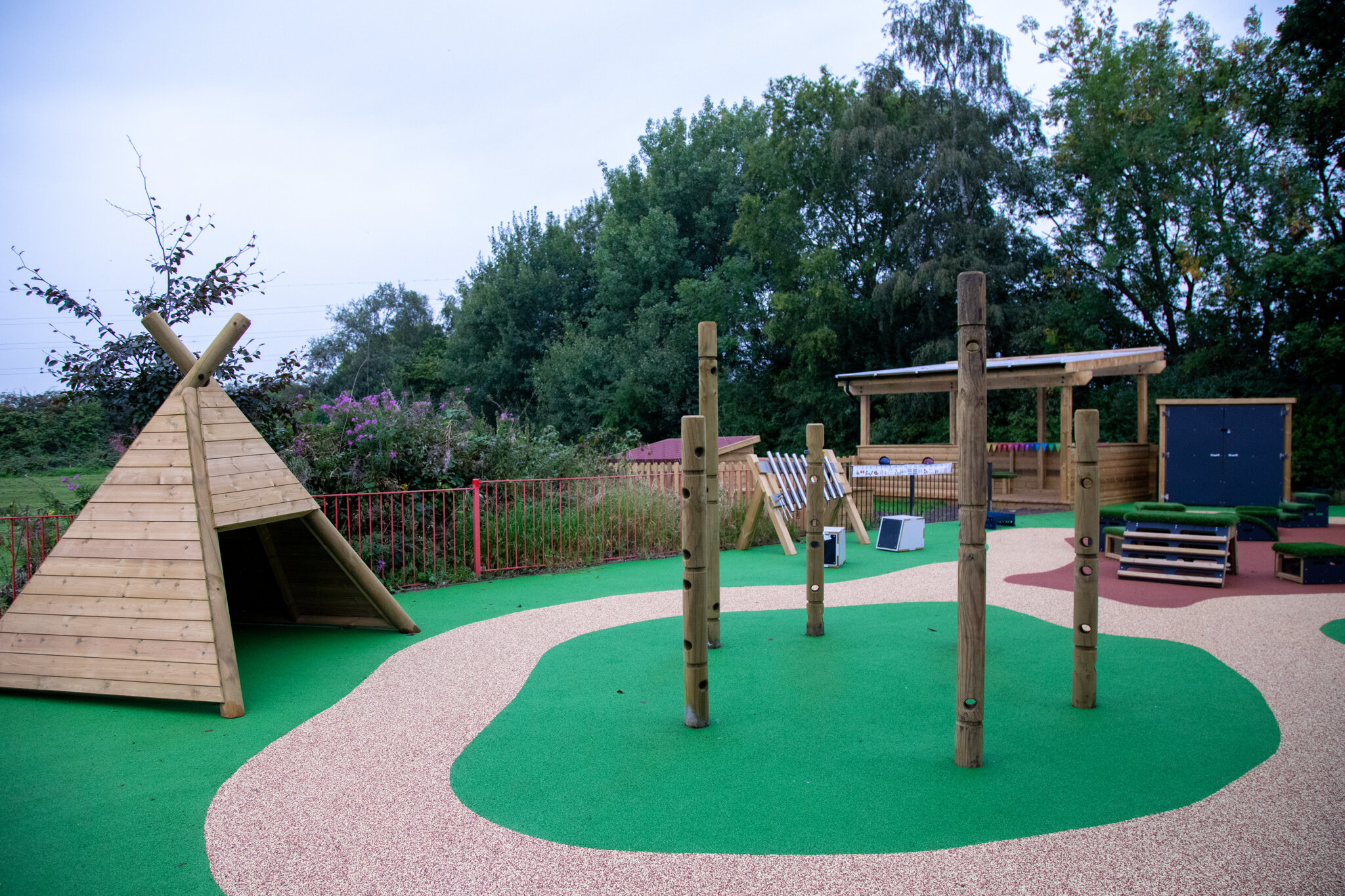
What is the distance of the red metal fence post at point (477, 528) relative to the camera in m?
9.91

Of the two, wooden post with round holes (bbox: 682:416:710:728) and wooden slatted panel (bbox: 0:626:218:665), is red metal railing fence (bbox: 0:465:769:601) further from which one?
wooden post with round holes (bbox: 682:416:710:728)

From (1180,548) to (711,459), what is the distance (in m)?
6.54

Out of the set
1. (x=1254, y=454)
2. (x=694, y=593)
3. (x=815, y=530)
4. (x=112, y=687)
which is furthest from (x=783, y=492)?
(x=1254, y=454)

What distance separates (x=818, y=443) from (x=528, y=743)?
338 centimetres

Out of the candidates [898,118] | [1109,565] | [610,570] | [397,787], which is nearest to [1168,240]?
[898,118]

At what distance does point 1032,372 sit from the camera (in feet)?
56.1

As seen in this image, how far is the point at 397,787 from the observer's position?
13.2ft

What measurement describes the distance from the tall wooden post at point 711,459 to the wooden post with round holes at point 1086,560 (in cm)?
227

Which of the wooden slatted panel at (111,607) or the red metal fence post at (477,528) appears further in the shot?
the red metal fence post at (477,528)

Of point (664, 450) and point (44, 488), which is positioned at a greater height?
point (664, 450)

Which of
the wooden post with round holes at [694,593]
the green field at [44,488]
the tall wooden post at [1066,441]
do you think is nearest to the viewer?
the wooden post with round holes at [694,593]

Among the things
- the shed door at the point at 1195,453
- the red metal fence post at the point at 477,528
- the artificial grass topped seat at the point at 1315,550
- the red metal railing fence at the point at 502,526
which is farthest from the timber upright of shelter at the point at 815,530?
the shed door at the point at 1195,453

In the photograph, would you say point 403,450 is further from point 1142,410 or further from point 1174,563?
point 1142,410

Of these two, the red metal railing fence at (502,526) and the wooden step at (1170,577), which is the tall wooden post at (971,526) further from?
the wooden step at (1170,577)
